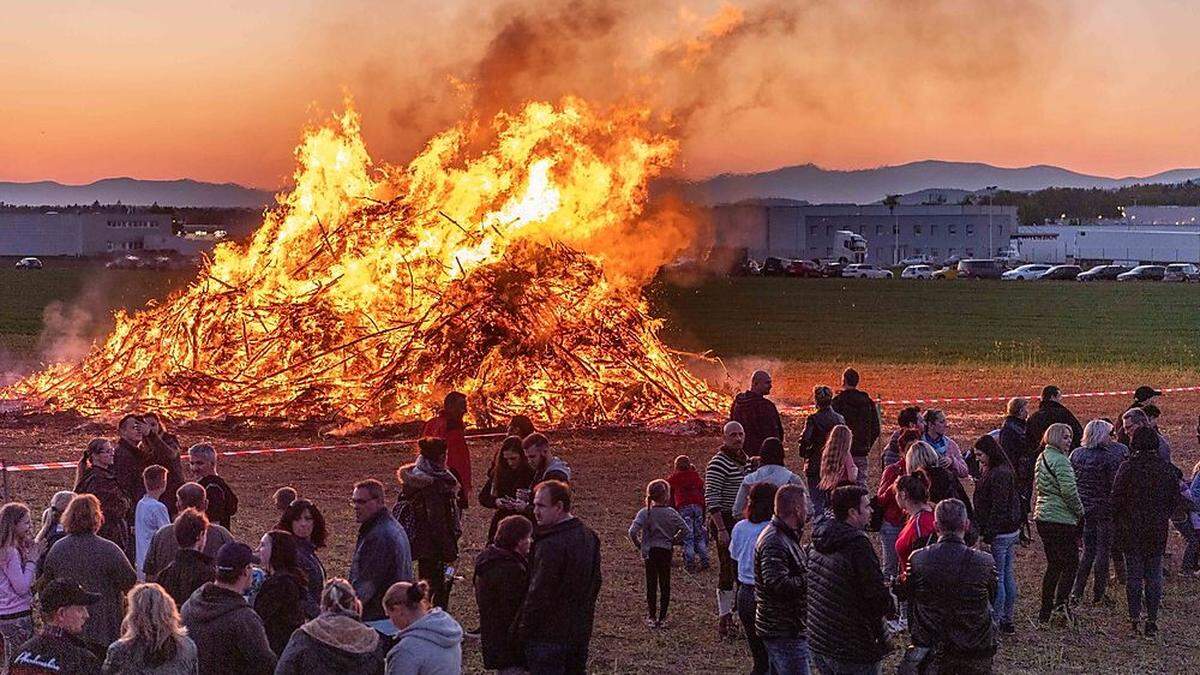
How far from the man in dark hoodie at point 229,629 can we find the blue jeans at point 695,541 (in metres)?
5.92

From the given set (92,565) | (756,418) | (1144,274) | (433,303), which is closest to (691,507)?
(756,418)

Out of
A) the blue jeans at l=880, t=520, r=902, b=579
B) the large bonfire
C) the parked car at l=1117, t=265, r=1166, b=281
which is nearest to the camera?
the blue jeans at l=880, t=520, r=902, b=579

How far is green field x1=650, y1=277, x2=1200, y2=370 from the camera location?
34.9 metres

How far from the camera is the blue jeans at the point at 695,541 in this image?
38.2 feet

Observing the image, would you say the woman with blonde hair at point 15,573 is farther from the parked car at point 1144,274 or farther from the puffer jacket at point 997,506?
the parked car at point 1144,274

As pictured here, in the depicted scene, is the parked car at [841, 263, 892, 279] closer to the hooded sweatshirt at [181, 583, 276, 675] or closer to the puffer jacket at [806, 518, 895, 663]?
the puffer jacket at [806, 518, 895, 663]

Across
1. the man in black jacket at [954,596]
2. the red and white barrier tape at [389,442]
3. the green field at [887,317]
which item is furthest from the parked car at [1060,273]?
the man in black jacket at [954,596]

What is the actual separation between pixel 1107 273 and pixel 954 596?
7876cm

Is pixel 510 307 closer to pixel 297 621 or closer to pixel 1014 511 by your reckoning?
pixel 1014 511

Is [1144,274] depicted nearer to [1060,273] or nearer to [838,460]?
[1060,273]

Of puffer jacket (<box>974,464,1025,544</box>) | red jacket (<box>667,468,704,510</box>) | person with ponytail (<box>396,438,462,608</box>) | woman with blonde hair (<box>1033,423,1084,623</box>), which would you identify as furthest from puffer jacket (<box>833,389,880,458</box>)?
person with ponytail (<box>396,438,462,608</box>)

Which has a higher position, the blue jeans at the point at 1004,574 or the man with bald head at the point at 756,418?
the man with bald head at the point at 756,418

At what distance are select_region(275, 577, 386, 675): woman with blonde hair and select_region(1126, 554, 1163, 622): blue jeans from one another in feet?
21.6

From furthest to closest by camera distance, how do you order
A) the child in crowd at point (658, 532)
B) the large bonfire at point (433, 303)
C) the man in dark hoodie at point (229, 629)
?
the large bonfire at point (433, 303), the child in crowd at point (658, 532), the man in dark hoodie at point (229, 629)
